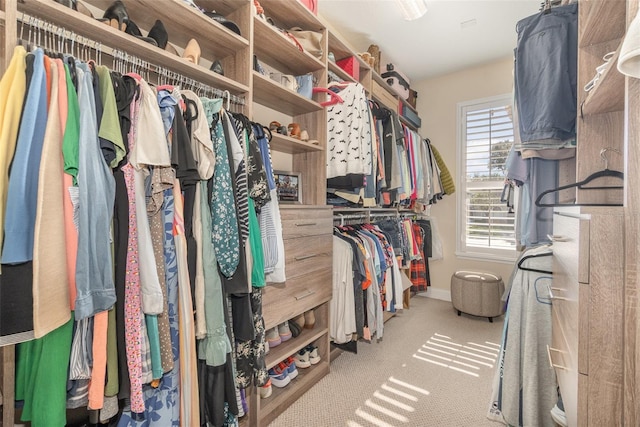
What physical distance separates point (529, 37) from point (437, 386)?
204 cm

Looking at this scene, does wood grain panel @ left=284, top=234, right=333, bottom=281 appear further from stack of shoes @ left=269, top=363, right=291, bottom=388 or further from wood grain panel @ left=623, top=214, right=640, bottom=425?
wood grain panel @ left=623, top=214, right=640, bottom=425

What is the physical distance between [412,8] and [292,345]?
8.63ft

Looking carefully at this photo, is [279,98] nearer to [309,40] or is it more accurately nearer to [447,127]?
[309,40]

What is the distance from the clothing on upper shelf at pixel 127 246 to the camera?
2.39 feet

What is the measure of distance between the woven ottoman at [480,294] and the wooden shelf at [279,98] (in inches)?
91.8

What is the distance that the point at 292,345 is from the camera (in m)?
1.80

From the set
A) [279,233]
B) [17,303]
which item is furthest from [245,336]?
[17,303]

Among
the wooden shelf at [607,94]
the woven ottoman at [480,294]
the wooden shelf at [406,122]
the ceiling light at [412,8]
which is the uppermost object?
the ceiling light at [412,8]

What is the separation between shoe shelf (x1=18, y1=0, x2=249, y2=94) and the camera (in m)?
0.88

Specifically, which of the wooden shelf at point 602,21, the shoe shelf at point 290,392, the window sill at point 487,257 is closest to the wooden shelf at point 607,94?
the wooden shelf at point 602,21

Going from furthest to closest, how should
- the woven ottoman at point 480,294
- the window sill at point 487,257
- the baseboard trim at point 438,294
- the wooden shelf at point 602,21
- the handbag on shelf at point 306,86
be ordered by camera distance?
the baseboard trim at point 438,294, the window sill at point 487,257, the woven ottoman at point 480,294, the handbag on shelf at point 306,86, the wooden shelf at point 602,21

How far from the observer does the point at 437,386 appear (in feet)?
6.33

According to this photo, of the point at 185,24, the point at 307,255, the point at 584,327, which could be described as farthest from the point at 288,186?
the point at 584,327

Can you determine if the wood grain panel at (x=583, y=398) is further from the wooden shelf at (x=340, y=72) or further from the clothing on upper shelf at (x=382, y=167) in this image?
the wooden shelf at (x=340, y=72)
